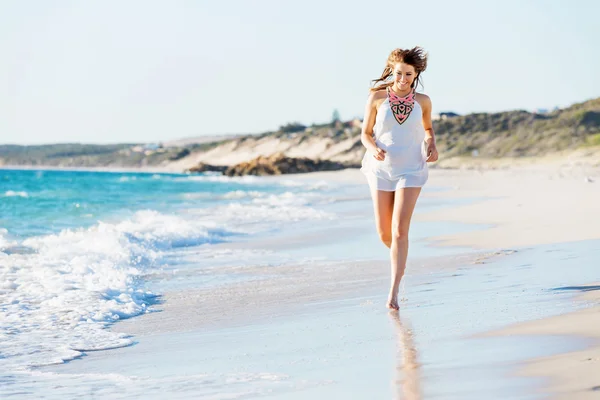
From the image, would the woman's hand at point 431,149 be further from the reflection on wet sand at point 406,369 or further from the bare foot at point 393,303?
the reflection on wet sand at point 406,369

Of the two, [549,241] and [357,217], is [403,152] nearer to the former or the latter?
[549,241]

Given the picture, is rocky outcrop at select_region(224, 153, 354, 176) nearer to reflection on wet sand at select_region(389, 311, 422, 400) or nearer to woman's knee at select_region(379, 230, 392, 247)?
woman's knee at select_region(379, 230, 392, 247)

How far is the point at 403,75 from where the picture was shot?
5.84m

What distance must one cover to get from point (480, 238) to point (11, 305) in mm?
6419

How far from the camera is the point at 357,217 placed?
59.7 ft

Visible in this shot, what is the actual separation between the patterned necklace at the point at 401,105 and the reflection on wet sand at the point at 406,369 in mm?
1536

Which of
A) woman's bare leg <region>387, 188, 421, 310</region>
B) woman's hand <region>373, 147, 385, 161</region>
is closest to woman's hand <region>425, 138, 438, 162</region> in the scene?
woman's bare leg <region>387, 188, 421, 310</region>

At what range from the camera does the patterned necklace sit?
5902 millimetres

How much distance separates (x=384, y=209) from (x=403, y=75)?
3.17 feet

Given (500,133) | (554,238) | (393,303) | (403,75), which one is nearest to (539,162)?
(500,133)

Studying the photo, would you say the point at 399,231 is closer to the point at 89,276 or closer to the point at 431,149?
the point at 431,149

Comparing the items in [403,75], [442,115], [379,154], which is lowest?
[379,154]

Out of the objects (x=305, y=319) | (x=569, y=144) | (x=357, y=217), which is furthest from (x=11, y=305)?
(x=569, y=144)

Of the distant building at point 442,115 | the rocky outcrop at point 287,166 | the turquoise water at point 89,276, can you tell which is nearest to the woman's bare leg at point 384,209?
the turquoise water at point 89,276
